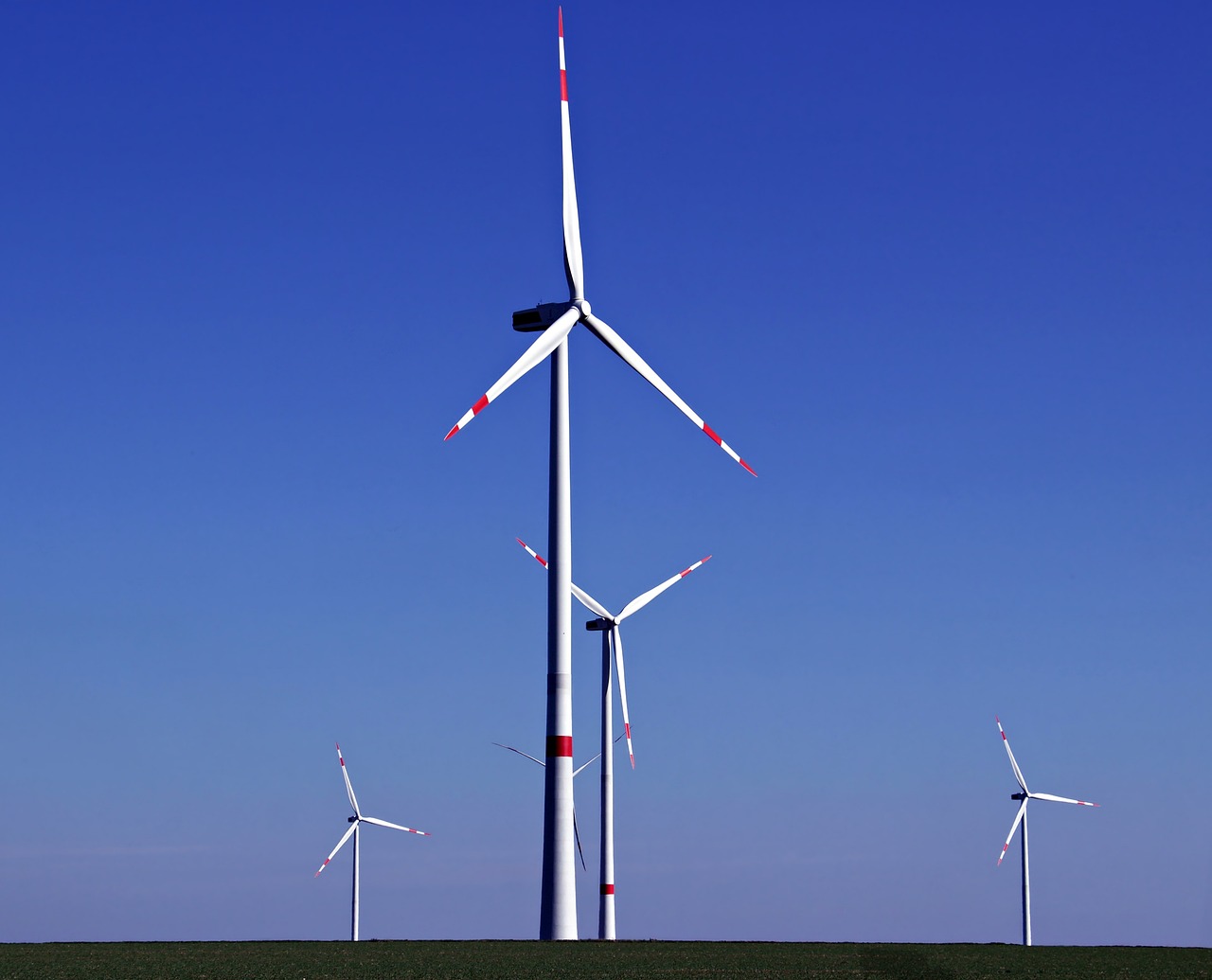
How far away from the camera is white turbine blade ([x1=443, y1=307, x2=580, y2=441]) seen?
78.2 metres

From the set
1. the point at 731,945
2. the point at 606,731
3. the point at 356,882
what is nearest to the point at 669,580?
the point at 606,731

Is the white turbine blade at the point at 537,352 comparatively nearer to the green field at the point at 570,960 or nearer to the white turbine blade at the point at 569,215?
the white turbine blade at the point at 569,215

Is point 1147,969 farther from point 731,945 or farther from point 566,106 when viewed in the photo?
point 566,106

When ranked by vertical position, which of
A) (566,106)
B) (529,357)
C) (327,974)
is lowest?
(327,974)

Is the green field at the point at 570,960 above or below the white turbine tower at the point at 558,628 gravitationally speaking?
below

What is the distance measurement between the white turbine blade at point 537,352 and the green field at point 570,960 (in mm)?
22152

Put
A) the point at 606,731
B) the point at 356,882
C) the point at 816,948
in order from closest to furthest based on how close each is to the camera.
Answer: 1. the point at 816,948
2. the point at 606,731
3. the point at 356,882

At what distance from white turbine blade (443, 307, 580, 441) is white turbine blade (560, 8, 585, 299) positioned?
2.06m

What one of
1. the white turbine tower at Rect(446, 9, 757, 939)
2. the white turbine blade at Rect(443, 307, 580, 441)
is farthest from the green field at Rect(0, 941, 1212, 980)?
the white turbine blade at Rect(443, 307, 580, 441)

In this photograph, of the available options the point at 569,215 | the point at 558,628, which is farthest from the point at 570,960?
the point at 569,215

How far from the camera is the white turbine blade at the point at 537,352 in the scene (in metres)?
78.2

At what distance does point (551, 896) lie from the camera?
76.1 metres

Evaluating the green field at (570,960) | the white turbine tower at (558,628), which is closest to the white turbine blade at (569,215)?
the white turbine tower at (558,628)

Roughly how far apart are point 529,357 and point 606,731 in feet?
120
